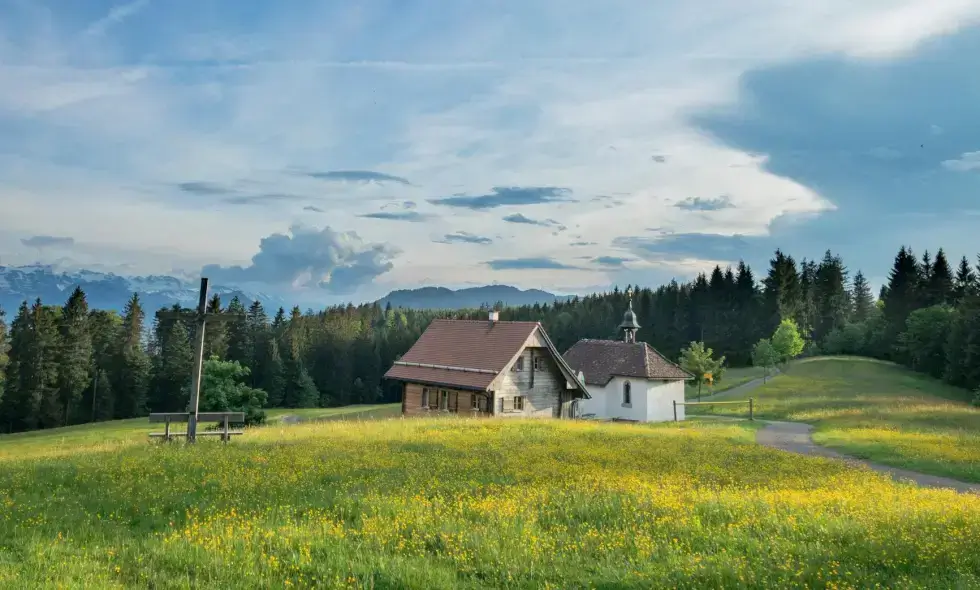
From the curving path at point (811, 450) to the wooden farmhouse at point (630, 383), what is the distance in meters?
9.89

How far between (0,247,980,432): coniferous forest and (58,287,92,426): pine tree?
5.7 inches

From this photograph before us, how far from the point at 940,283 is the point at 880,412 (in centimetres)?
6100

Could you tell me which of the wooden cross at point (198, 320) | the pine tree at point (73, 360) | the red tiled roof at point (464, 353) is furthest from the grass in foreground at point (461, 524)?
the pine tree at point (73, 360)

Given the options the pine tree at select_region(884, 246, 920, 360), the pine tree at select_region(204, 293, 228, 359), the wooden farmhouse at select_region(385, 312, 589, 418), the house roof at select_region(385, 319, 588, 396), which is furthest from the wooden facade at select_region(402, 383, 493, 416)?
the pine tree at select_region(884, 246, 920, 360)

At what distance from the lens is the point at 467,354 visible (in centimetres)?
4712

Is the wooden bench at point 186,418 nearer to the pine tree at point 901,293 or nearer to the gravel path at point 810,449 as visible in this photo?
the gravel path at point 810,449

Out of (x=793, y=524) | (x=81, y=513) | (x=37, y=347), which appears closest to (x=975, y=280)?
(x=793, y=524)

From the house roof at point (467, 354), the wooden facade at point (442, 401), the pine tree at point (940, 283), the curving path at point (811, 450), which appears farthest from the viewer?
the pine tree at point (940, 283)

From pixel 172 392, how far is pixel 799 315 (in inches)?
3884

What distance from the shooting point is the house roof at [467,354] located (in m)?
44.5

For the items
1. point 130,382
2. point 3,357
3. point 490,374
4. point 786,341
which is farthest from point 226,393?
point 786,341

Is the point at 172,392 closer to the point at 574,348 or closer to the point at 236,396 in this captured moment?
the point at 236,396

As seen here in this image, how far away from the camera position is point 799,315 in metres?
112

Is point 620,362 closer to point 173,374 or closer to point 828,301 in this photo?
point 173,374
